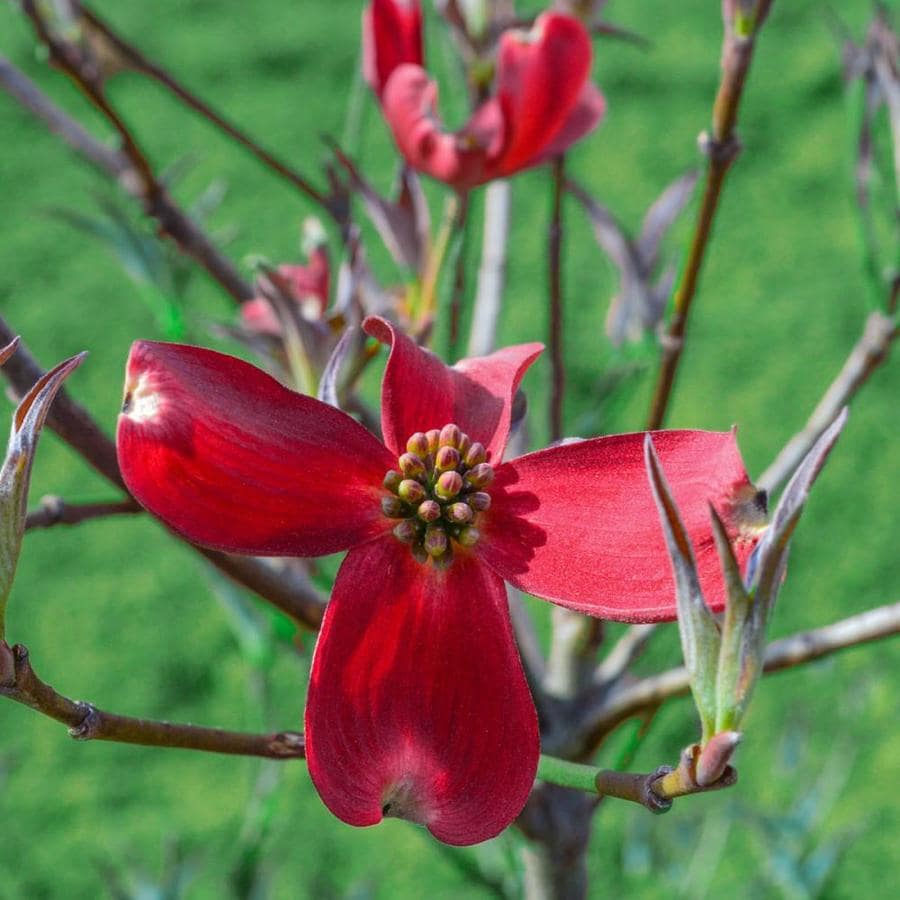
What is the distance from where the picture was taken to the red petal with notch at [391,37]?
1.17 ft

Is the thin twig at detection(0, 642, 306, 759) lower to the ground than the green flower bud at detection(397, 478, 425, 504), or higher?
lower

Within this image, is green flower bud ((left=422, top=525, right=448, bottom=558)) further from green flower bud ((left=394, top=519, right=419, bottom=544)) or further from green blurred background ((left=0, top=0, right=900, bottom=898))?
green blurred background ((left=0, top=0, right=900, bottom=898))

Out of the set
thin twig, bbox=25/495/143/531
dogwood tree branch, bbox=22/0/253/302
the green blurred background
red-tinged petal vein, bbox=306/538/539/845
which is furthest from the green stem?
the green blurred background

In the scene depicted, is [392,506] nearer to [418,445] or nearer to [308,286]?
[418,445]

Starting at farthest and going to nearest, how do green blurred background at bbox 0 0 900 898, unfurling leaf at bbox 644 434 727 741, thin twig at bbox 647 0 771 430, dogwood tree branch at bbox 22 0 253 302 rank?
green blurred background at bbox 0 0 900 898 → dogwood tree branch at bbox 22 0 253 302 → thin twig at bbox 647 0 771 430 → unfurling leaf at bbox 644 434 727 741

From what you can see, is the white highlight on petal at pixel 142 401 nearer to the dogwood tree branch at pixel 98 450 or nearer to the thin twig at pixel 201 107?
the dogwood tree branch at pixel 98 450

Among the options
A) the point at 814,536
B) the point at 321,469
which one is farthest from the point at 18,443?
the point at 814,536

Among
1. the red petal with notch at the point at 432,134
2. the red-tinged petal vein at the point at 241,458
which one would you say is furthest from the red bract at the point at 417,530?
the red petal with notch at the point at 432,134

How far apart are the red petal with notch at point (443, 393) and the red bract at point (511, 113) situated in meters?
0.09

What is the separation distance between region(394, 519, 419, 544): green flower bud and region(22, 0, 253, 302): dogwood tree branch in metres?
0.19

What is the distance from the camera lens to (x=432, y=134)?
34 cm

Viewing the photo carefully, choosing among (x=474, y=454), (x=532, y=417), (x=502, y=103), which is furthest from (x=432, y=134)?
(x=532, y=417)

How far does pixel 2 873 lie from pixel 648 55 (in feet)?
3.53

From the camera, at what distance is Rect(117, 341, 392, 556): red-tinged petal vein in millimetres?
217
